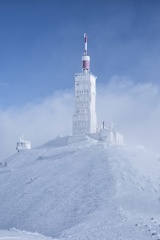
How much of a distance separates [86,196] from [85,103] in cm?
5409

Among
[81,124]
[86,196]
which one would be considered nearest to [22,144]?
[81,124]

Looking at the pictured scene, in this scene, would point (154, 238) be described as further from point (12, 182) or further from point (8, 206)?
point (12, 182)

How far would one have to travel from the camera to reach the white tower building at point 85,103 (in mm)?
96188

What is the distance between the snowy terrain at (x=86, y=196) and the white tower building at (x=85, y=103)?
26127 mm

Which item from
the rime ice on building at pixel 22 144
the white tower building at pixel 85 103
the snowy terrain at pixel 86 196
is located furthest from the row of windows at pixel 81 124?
the snowy terrain at pixel 86 196

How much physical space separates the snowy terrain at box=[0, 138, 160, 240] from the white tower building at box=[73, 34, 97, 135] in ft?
85.7

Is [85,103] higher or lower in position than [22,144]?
higher

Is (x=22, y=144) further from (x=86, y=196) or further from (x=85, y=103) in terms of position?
(x=86, y=196)

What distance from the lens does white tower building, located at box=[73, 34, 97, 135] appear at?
316 ft

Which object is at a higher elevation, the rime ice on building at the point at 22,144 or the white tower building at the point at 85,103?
the white tower building at the point at 85,103

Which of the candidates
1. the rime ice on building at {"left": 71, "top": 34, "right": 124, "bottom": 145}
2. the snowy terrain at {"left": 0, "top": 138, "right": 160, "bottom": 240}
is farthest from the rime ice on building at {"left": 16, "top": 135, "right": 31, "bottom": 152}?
the snowy terrain at {"left": 0, "top": 138, "right": 160, "bottom": 240}

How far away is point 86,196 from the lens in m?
45.3

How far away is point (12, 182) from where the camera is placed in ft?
200

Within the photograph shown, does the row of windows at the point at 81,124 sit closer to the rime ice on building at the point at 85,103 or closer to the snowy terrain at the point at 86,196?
the rime ice on building at the point at 85,103
